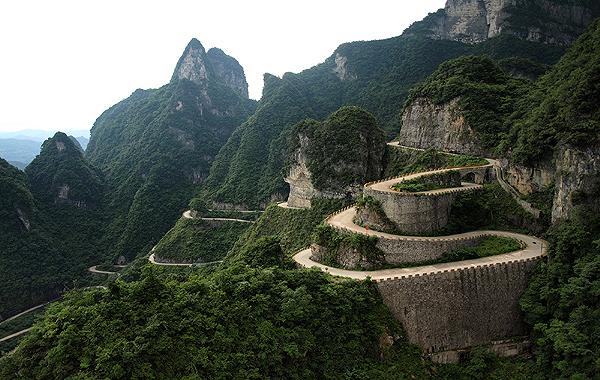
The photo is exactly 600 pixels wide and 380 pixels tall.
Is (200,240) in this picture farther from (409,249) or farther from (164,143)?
(164,143)

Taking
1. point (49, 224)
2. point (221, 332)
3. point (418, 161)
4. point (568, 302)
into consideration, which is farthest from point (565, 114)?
point (49, 224)

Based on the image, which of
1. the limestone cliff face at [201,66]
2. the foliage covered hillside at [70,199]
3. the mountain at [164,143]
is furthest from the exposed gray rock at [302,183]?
the limestone cliff face at [201,66]

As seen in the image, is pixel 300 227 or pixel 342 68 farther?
pixel 342 68

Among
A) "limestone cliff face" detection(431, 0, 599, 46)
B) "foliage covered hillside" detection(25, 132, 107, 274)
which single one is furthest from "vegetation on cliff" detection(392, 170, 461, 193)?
"limestone cliff face" detection(431, 0, 599, 46)

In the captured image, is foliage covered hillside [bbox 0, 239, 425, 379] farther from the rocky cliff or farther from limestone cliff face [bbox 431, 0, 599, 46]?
limestone cliff face [bbox 431, 0, 599, 46]

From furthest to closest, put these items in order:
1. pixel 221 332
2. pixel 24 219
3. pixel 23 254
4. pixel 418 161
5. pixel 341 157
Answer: pixel 24 219
pixel 23 254
pixel 341 157
pixel 418 161
pixel 221 332

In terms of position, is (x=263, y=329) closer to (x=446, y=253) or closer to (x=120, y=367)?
(x=120, y=367)
